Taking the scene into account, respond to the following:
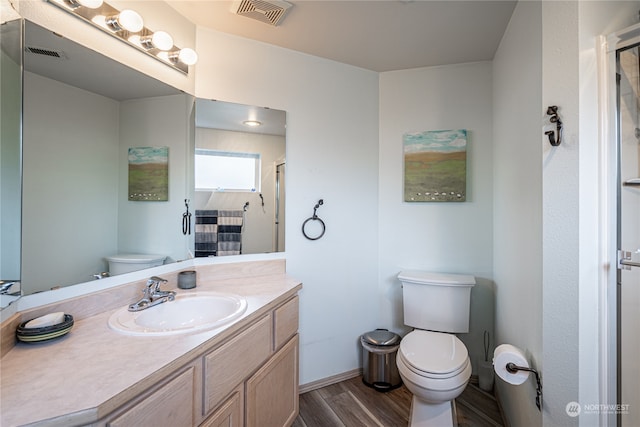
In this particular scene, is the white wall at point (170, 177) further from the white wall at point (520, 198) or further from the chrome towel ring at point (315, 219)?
the white wall at point (520, 198)

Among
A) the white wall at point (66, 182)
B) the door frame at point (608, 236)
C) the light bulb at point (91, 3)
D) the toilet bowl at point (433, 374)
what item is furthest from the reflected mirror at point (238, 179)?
the door frame at point (608, 236)

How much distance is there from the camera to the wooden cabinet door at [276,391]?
130cm

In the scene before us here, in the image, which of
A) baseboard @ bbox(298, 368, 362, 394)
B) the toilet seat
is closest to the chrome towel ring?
the toilet seat

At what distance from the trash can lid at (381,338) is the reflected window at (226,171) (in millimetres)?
1371

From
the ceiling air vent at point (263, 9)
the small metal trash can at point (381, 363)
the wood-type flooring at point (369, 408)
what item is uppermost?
the ceiling air vent at point (263, 9)

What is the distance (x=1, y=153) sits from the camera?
3.05 ft

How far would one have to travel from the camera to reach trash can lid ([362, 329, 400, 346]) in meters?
2.14

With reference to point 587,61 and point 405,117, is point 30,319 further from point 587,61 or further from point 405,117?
point 405,117

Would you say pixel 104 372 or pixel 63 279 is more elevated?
pixel 63 279

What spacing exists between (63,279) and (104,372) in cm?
55

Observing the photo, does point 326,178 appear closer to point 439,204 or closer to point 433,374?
point 439,204

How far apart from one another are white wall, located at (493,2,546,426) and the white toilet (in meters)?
0.26

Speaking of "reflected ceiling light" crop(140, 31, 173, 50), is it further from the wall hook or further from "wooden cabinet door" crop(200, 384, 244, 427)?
the wall hook

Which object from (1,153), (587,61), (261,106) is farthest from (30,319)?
(587,61)
